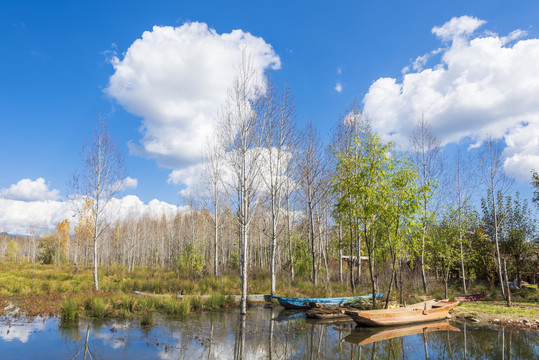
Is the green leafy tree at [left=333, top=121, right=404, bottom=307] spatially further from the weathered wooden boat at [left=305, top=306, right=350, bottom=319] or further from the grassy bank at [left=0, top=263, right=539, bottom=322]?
the grassy bank at [left=0, top=263, right=539, bottom=322]

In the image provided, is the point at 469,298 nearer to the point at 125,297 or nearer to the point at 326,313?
the point at 326,313

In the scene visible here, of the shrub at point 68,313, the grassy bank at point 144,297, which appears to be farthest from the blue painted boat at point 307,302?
the shrub at point 68,313

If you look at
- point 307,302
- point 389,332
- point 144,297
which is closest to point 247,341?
point 389,332

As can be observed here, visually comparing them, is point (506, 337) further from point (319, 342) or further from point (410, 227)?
point (319, 342)

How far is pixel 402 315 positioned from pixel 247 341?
22.6 ft

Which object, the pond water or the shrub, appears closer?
the pond water

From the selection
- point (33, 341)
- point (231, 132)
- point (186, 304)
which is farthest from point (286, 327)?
point (231, 132)

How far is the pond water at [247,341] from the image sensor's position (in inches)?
335

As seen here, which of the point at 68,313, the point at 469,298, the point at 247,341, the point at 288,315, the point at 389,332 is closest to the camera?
the point at 247,341

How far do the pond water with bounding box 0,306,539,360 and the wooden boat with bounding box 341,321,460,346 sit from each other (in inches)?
0.5

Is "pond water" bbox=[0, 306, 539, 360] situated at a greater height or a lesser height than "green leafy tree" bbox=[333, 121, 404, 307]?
lesser

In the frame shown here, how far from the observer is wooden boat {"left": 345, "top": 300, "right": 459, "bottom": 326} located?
40.7 ft

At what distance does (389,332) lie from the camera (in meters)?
12.3

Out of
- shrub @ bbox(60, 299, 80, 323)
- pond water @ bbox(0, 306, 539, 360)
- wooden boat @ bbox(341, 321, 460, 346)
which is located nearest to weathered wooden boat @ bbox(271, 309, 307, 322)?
pond water @ bbox(0, 306, 539, 360)
